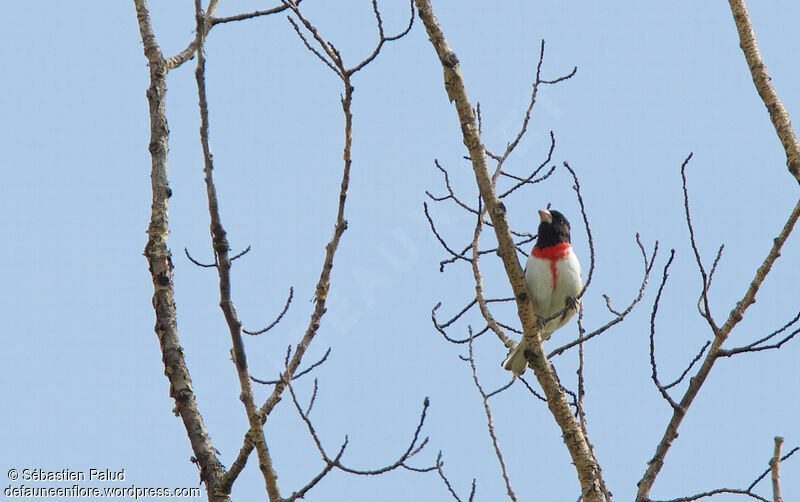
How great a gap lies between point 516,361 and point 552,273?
47.2 inches

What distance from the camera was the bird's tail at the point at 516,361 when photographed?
4535mm

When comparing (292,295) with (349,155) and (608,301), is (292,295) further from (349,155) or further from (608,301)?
(608,301)

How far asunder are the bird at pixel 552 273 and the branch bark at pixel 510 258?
5.48 ft

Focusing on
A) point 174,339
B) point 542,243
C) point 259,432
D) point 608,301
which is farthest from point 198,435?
point 542,243

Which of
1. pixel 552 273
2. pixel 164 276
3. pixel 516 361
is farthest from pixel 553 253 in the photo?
pixel 164 276

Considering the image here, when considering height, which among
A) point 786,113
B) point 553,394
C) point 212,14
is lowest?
point 553,394

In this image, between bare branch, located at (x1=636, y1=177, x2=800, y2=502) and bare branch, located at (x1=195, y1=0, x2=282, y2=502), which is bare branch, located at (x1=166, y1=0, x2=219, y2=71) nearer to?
bare branch, located at (x1=195, y1=0, x2=282, y2=502)

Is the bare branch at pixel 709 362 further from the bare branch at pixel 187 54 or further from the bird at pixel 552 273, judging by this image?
the bare branch at pixel 187 54

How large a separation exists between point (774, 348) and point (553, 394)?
105cm

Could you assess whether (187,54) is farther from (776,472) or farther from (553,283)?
(776,472)

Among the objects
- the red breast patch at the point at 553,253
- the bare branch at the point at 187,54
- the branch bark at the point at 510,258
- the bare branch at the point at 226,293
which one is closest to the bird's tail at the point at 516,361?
the branch bark at the point at 510,258

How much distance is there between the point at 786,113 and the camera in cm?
412

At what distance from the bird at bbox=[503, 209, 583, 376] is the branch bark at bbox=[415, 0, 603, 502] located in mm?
1669

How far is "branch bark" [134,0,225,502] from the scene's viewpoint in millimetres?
3979
